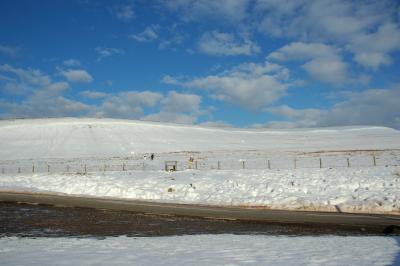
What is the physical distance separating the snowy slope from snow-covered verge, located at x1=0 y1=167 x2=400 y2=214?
37746 millimetres

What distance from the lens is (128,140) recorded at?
3351 inches

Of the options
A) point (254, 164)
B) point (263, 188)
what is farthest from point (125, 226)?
point (254, 164)

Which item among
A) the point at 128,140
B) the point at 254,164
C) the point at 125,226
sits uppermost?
the point at 128,140

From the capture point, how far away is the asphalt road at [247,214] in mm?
15938

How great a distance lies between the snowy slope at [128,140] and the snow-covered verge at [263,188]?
3775 cm

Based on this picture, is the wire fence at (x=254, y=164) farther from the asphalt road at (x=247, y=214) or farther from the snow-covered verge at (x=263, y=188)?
the asphalt road at (x=247, y=214)

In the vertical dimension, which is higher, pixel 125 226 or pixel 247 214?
pixel 247 214

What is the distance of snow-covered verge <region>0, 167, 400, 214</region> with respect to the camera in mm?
21219

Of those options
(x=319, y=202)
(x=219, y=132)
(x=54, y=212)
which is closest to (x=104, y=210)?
(x=54, y=212)

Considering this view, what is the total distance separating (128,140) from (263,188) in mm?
62817

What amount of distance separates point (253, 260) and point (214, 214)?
31.8 ft

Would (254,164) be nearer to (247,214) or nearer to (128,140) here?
(247,214)

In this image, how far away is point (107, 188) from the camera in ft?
95.6

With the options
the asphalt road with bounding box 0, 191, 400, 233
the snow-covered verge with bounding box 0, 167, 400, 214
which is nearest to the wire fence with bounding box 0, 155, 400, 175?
the snow-covered verge with bounding box 0, 167, 400, 214
